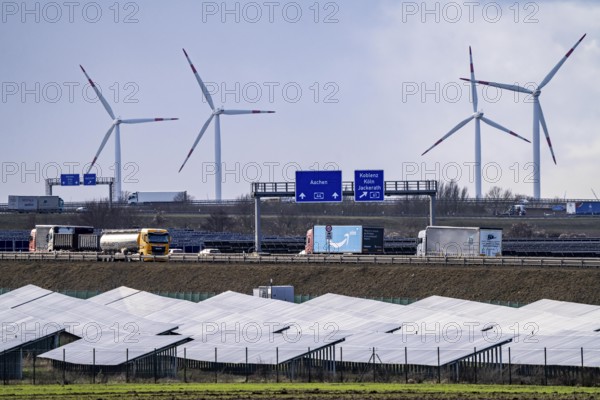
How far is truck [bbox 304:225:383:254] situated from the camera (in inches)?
4781

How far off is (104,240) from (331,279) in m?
35.9

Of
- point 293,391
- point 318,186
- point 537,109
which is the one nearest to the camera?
point 293,391

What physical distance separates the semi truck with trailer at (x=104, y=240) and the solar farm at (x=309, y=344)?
42341 mm

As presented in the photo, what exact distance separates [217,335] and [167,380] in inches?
321

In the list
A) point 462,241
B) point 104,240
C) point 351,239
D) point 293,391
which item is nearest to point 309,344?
point 293,391

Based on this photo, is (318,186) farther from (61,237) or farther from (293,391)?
(293,391)

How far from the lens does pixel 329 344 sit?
193 feet

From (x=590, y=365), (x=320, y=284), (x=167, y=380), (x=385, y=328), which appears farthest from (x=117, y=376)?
(x=320, y=284)

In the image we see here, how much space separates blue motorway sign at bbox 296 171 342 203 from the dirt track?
10.0m

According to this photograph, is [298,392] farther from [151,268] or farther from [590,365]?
[151,268]

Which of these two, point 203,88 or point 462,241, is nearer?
point 462,241

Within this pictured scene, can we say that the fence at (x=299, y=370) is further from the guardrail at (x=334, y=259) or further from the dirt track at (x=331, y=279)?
the guardrail at (x=334, y=259)

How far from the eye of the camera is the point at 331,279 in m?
99.4

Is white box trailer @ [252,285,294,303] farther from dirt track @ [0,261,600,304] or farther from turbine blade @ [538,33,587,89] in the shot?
turbine blade @ [538,33,587,89]
